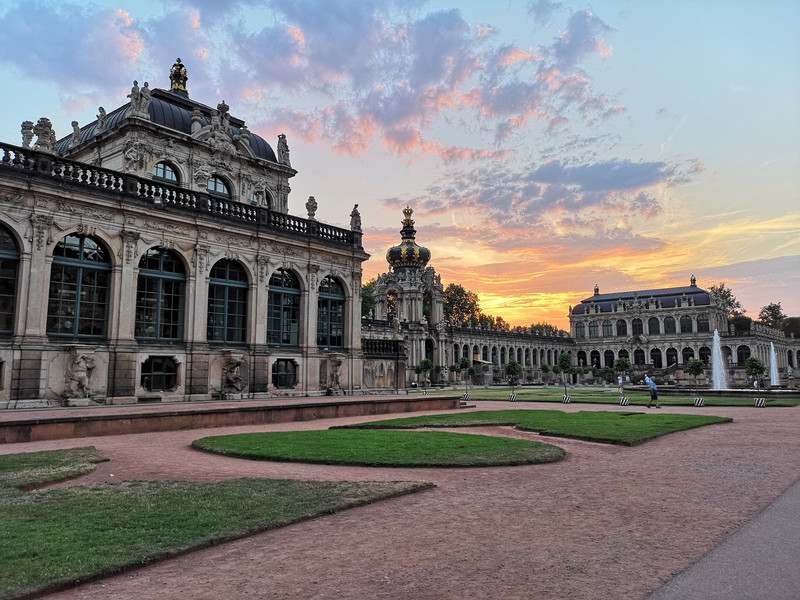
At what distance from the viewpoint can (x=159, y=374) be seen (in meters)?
24.8

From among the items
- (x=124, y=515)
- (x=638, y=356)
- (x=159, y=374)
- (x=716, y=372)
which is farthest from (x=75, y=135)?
(x=638, y=356)

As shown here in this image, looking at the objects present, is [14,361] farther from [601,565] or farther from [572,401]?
[572,401]

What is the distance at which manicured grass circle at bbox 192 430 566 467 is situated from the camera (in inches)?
466

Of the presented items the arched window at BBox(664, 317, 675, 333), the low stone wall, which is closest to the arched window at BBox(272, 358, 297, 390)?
the low stone wall

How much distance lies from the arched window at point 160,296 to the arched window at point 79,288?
1.48 m

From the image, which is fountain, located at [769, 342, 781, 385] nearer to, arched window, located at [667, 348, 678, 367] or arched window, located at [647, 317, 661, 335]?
arched window, located at [667, 348, 678, 367]

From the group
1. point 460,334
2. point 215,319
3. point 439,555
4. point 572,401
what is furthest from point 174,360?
point 460,334

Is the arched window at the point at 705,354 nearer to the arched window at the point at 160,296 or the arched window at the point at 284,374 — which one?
the arched window at the point at 284,374

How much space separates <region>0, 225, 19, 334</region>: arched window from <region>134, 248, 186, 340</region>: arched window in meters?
4.55

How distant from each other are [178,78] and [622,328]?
107403 mm

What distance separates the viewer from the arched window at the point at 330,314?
106 feet

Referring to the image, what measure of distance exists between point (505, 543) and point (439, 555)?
914 mm

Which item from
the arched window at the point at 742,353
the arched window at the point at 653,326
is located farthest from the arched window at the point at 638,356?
the arched window at the point at 742,353

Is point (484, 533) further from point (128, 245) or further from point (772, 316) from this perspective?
point (772, 316)
